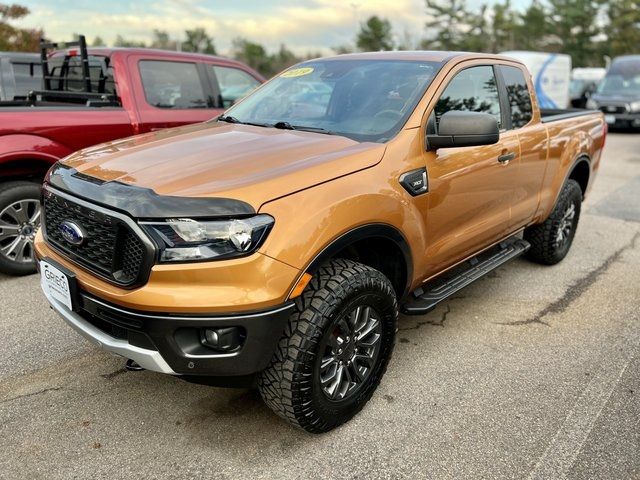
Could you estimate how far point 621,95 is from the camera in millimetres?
16016

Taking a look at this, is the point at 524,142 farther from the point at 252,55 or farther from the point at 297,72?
the point at 252,55

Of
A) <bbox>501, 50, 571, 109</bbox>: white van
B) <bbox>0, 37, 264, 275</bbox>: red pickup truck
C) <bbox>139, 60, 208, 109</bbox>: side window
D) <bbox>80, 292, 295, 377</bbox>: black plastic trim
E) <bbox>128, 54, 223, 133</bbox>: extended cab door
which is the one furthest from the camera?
<bbox>501, 50, 571, 109</bbox>: white van

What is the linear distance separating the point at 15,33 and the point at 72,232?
45.3ft

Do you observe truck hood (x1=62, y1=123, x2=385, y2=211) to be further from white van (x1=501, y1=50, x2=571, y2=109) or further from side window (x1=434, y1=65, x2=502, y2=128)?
white van (x1=501, y1=50, x2=571, y2=109)

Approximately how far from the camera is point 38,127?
4281 millimetres

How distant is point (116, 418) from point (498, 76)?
334 cm

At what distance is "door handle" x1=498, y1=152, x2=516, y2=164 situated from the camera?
361 cm

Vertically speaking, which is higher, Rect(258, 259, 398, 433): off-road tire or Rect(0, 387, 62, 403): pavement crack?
Rect(258, 259, 398, 433): off-road tire

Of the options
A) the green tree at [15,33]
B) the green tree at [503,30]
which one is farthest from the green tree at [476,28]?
the green tree at [15,33]

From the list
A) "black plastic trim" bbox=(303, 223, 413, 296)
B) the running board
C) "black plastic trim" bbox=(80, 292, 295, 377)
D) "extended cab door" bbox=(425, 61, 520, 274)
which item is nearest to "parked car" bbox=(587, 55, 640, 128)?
the running board

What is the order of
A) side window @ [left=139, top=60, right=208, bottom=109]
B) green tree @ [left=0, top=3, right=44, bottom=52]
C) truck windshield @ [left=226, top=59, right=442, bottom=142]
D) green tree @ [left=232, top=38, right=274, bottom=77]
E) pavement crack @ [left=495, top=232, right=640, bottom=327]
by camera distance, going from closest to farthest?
truck windshield @ [left=226, top=59, right=442, bottom=142], pavement crack @ [left=495, top=232, right=640, bottom=327], side window @ [left=139, top=60, right=208, bottom=109], green tree @ [left=0, top=3, right=44, bottom=52], green tree @ [left=232, top=38, right=274, bottom=77]

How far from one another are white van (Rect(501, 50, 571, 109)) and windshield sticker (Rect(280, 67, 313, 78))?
1509 cm

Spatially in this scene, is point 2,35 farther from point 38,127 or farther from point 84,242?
point 84,242

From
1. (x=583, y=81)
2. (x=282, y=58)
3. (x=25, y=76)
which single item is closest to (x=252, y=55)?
(x=282, y=58)
